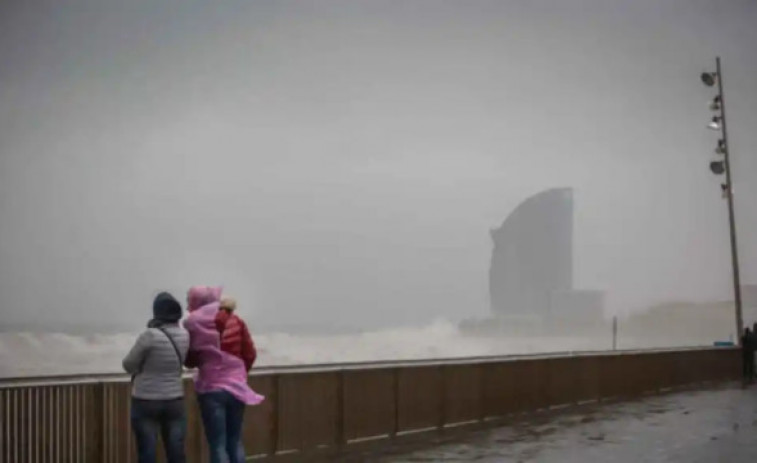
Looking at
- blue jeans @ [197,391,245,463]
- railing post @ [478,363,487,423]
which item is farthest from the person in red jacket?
railing post @ [478,363,487,423]

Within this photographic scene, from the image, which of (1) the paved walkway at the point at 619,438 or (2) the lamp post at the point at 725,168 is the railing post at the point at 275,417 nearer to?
(1) the paved walkway at the point at 619,438

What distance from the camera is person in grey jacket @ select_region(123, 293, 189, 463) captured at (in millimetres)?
9656

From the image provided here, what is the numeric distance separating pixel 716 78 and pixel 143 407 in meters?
32.9

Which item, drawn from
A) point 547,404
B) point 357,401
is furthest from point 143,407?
point 547,404

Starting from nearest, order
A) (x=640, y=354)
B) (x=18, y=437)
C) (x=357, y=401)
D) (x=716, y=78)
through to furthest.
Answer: (x=18, y=437) → (x=357, y=401) → (x=640, y=354) → (x=716, y=78)

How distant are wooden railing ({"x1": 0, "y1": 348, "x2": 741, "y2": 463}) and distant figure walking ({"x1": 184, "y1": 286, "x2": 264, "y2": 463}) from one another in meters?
1.41

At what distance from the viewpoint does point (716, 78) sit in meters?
39.2

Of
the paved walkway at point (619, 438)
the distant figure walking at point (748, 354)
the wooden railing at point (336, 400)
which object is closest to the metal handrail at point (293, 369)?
the wooden railing at point (336, 400)

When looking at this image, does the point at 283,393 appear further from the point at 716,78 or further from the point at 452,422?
the point at 716,78

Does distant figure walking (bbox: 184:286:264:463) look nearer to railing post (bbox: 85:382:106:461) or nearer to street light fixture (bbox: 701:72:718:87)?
railing post (bbox: 85:382:106:461)

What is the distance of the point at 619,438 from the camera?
16.3 metres

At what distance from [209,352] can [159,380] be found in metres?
0.74

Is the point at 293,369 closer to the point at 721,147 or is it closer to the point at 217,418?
the point at 217,418

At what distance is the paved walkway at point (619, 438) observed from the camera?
14.1 m
